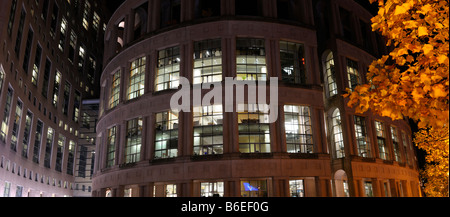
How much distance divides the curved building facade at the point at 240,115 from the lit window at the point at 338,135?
14 centimetres

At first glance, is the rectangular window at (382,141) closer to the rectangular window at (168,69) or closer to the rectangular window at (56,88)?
the rectangular window at (168,69)

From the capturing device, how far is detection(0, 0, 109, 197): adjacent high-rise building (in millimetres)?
41250

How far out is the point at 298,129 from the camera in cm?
3056

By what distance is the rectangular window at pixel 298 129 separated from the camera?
3003 cm

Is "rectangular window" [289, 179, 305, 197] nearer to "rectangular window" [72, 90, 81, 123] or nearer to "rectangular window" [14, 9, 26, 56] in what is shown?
"rectangular window" [14, 9, 26, 56]

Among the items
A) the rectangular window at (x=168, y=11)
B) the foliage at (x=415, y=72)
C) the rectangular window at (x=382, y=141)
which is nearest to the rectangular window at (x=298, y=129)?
the rectangular window at (x=382, y=141)

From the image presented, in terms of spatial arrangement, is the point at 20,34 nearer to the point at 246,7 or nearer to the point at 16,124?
the point at 16,124

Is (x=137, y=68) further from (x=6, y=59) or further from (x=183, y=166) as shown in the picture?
(x=6, y=59)

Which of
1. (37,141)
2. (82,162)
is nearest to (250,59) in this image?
(37,141)

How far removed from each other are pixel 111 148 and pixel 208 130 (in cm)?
1316
